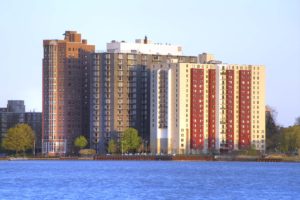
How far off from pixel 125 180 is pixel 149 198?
38.0 meters

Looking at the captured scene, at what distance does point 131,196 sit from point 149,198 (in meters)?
3.75

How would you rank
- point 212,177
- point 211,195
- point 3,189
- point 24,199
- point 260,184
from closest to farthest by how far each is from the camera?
point 24,199, point 211,195, point 3,189, point 260,184, point 212,177

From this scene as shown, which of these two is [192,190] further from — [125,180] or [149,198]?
[125,180]

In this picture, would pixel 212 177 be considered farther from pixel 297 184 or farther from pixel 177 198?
pixel 177 198

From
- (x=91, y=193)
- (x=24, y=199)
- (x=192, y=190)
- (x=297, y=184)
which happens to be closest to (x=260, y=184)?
(x=297, y=184)

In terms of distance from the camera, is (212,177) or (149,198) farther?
(212,177)

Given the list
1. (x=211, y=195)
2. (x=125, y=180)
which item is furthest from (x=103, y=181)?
(x=211, y=195)

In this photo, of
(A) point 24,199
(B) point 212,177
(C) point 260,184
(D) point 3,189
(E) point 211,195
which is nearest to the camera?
(A) point 24,199

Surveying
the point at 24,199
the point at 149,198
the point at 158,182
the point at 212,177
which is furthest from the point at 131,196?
the point at 212,177

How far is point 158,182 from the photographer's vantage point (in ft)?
475

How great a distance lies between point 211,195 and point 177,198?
19.8 feet

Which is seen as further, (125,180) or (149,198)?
(125,180)

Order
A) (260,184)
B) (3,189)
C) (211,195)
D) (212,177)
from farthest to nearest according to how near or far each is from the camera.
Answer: (212,177), (260,184), (3,189), (211,195)

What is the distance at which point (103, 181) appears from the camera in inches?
5787
